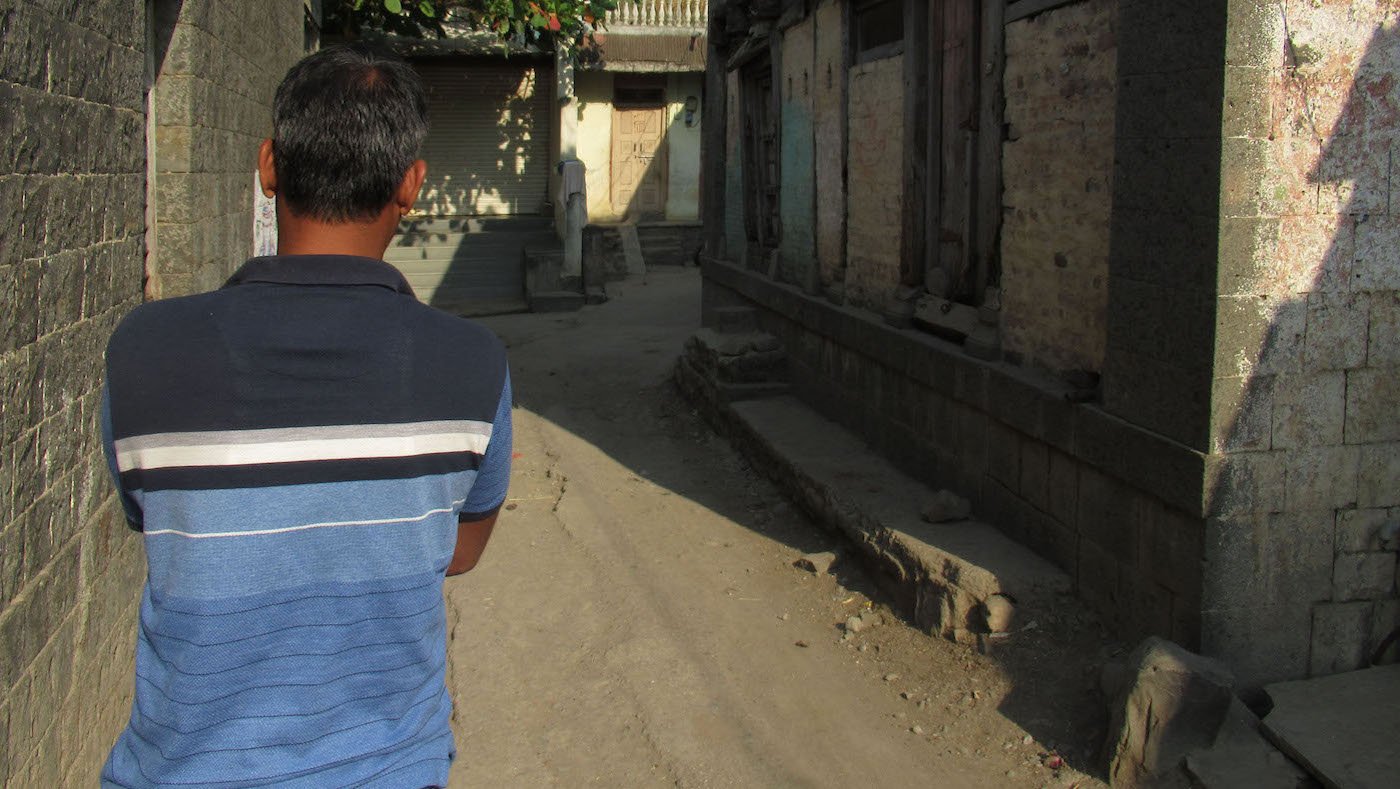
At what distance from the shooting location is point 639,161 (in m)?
22.2

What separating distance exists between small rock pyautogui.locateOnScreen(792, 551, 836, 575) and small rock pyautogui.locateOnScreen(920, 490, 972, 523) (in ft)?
1.96

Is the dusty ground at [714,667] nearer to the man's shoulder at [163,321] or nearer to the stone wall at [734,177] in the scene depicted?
the man's shoulder at [163,321]

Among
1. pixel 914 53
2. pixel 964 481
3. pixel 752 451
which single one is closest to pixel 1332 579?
pixel 964 481

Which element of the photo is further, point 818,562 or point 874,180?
point 874,180

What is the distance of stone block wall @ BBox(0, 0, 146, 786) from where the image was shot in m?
3.21

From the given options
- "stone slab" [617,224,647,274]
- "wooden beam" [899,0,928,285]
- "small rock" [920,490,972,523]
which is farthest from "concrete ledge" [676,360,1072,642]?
"stone slab" [617,224,647,274]

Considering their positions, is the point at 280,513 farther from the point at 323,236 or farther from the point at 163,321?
the point at 323,236

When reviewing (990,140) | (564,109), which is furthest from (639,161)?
(990,140)

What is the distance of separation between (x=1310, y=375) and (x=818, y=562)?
111 inches

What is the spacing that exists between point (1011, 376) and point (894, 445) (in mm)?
1763

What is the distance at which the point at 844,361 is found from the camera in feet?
28.4

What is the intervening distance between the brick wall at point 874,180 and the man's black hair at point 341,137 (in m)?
6.21

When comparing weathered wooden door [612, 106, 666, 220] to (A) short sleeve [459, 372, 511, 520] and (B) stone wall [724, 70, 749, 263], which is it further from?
(A) short sleeve [459, 372, 511, 520]

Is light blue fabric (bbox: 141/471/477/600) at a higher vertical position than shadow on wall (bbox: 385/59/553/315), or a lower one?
lower
